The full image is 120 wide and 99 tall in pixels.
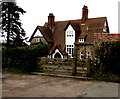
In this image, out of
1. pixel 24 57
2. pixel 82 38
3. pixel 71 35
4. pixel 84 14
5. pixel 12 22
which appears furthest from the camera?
pixel 84 14

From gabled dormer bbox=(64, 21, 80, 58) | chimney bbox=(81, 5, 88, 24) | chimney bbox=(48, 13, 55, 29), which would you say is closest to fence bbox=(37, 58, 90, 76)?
gabled dormer bbox=(64, 21, 80, 58)

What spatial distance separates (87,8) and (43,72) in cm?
2502

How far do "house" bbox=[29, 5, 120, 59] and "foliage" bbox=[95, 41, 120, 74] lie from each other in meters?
18.1

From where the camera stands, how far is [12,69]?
51.4 feet

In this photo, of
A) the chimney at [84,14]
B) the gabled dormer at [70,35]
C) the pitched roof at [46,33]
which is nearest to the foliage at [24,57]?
the gabled dormer at [70,35]

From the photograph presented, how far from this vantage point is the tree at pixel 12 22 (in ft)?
76.9

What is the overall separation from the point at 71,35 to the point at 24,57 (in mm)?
20565

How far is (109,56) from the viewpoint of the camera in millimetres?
11445

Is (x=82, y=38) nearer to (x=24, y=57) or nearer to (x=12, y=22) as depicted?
(x=12, y=22)

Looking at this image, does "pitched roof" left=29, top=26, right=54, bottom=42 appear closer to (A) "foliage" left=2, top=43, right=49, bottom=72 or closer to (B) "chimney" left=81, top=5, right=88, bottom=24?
(B) "chimney" left=81, top=5, right=88, bottom=24

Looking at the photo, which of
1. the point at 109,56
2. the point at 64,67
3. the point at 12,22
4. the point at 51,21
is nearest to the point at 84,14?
the point at 51,21

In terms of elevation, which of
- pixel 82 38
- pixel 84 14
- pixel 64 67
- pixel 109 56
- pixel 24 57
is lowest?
pixel 64 67

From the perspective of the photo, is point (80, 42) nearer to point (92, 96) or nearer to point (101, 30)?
point (101, 30)

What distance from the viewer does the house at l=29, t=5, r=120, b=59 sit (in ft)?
105
